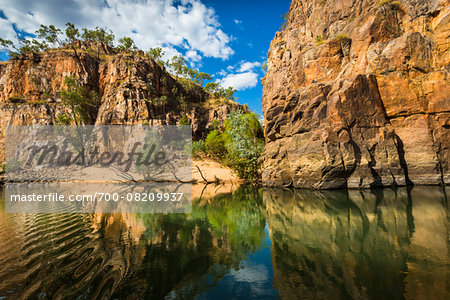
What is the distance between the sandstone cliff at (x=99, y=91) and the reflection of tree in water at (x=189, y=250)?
54.3 m

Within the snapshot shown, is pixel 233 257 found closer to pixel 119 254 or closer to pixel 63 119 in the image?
pixel 119 254

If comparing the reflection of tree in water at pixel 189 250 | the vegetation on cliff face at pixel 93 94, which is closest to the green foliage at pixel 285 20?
the vegetation on cliff face at pixel 93 94

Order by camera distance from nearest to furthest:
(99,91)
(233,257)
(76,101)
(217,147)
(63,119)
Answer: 1. (233,257)
2. (217,147)
3. (63,119)
4. (76,101)
5. (99,91)

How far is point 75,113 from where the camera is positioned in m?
62.9

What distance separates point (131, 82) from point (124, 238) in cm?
6649

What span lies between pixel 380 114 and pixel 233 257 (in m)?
25.7

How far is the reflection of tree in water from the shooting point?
5.75m

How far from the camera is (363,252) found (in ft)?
24.6

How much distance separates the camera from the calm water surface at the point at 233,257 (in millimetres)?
5419

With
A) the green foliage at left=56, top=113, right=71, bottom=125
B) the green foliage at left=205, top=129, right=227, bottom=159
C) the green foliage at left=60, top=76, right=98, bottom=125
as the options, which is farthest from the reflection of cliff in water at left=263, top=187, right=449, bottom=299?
the green foliage at left=60, top=76, right=98, bottom=125

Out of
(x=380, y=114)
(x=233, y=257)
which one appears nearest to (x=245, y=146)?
(x=380, y=114)

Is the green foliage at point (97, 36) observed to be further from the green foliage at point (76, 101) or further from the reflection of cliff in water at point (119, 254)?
the reflection of cliff in water at point (119, 254)

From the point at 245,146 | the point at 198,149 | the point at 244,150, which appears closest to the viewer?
the point at 244,150

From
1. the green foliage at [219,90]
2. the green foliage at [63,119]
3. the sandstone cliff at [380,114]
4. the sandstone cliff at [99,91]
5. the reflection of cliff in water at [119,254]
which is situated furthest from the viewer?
the green foliage at [219,90]
